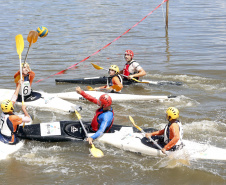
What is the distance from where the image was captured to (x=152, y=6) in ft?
88.2

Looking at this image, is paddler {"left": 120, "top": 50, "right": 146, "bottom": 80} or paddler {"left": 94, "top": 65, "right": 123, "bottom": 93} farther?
paddler {"left": 120, "top": 50, "right": 146, "bottom": 80}

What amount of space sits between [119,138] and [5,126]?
6.84ft

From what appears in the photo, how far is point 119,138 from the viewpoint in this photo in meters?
7.39

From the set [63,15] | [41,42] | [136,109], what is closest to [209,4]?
[63,15]

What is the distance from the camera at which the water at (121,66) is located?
6.71 meters

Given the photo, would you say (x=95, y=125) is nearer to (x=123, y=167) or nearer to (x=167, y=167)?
(x=123, y=167)

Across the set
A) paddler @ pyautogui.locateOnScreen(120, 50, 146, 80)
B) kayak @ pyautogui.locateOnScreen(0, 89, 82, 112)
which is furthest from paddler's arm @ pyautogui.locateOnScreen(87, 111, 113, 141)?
paddler @ pyautogui.locateOnScreen(120, 50, 146, 80)

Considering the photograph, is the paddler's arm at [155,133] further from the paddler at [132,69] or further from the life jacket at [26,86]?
the paddler at [132,69]

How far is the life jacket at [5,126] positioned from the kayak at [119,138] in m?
0.54

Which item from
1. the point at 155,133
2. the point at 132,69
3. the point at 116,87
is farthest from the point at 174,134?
the point at 132,69

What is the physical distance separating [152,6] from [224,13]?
4965 mm

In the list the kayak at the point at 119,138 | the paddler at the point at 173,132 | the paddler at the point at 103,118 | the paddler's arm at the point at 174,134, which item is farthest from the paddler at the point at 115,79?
the paddler's arm at the point at 174,134

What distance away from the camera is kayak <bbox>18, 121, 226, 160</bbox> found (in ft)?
22.5

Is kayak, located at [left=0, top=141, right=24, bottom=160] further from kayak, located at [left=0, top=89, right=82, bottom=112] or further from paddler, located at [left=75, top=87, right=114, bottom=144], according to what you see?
kayak, located at [left=0, top=89, right=82, bottom=112]
